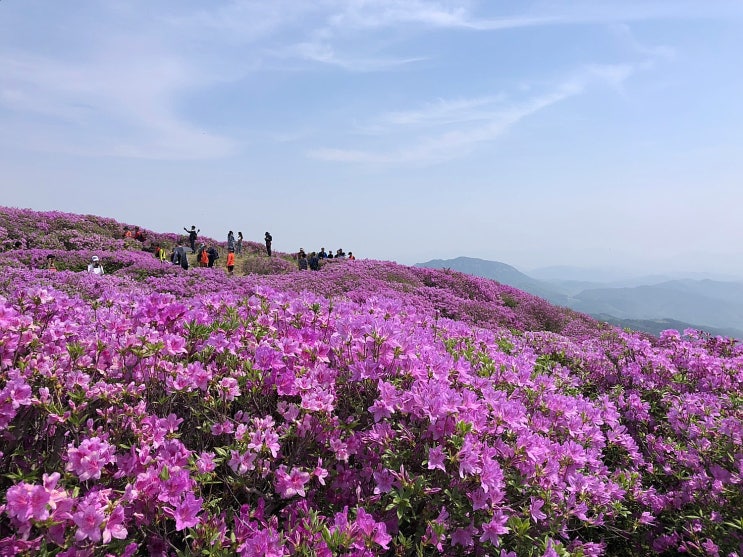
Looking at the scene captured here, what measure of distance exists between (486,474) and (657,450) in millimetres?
3147

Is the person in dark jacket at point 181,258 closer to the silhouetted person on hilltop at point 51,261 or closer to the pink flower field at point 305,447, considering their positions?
the silhouetted person on hilltop at point 51,261

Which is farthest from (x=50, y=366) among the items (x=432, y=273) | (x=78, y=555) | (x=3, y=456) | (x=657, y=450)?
(x=432, y=273)

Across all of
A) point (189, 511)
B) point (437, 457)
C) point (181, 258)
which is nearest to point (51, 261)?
point (181, 258)

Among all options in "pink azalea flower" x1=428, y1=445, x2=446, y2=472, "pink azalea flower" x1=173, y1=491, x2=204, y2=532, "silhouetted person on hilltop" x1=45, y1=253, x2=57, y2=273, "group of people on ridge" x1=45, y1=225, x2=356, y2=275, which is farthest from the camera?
"group of people on ridge" x1=45, y1=225, x2=356, y2=275

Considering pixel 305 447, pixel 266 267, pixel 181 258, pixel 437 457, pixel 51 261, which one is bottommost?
pixel 305 447

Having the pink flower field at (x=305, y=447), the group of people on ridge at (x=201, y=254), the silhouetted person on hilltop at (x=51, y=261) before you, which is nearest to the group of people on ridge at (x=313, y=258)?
the group of people on ridge at (x=201, y=254)

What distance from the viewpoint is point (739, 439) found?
13.2ft

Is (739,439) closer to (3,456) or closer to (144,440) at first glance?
(144,440)

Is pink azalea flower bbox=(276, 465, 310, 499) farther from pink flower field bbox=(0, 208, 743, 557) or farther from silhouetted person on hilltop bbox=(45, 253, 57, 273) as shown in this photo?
silhouetted person on hilltop bbox=(45, 253, 57, 273)

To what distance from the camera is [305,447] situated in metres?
3.07

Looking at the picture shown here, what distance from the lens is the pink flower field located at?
8.14 feet

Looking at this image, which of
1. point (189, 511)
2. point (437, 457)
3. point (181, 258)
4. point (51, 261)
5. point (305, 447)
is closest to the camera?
point (189, 511)

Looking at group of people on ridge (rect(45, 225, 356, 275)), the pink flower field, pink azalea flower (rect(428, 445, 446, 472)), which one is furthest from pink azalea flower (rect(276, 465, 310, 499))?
group of people on ridge (rect(45, 225, 356, 275))

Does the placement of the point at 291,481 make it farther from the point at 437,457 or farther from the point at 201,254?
the point at 201,254
